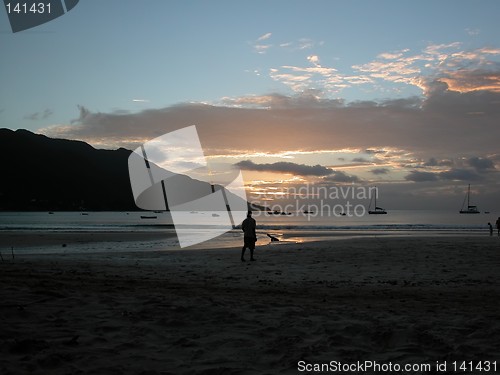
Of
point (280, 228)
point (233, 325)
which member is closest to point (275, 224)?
point (280, 228)

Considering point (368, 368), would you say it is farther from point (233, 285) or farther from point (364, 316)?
point (233, 285)

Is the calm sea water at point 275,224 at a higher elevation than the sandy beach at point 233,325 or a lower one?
lower

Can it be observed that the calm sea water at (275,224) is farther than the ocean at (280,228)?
Yes

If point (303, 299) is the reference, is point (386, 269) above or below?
below

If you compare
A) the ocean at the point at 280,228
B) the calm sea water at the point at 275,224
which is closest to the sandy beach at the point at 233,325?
the ocean at the point at 280,228

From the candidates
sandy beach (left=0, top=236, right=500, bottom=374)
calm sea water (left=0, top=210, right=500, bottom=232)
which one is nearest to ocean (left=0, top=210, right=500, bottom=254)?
calm sea water (left=0, top=210, right=500, bottom=232)

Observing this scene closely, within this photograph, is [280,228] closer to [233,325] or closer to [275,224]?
[275,224]

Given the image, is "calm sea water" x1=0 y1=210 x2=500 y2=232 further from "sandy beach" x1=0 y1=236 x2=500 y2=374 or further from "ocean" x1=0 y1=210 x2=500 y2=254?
"sandy beach" x1=0 y1=236 x2=500 y2=374

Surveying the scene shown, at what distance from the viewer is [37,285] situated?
9.91 metres

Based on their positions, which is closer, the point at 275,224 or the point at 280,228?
the point at 280,228

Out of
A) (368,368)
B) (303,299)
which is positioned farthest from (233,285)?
(368,368)

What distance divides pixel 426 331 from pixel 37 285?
8.26 metres

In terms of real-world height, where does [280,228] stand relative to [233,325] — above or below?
below

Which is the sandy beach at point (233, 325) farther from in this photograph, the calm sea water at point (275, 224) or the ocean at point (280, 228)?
the calm sea water at point (275, 224)
